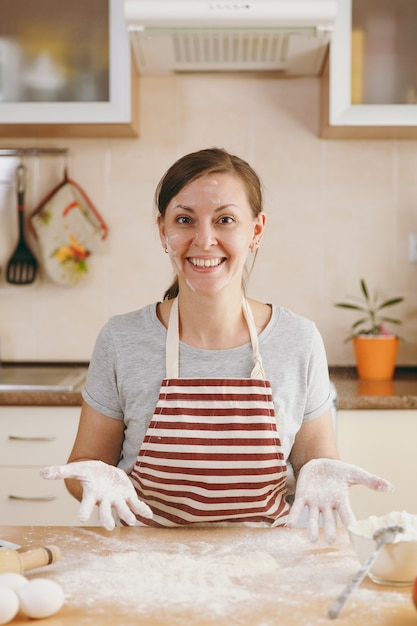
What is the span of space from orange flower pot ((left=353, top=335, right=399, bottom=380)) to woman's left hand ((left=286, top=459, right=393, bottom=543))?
1.24 m

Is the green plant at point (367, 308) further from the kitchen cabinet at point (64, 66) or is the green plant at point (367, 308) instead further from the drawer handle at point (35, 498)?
the drawer handle at point (35, 498)

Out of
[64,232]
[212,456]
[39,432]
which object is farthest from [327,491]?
[64,232]

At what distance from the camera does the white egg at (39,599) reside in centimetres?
96

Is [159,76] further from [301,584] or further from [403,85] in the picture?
[301,584]

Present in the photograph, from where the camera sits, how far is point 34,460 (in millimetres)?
2264

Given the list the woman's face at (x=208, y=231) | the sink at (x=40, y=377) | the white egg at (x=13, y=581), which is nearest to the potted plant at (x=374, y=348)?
the sink at (x=40, y=377)

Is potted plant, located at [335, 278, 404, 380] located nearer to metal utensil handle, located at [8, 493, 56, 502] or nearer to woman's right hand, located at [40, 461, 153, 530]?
metal utensil handle, located at [8, 493, 56, 502]

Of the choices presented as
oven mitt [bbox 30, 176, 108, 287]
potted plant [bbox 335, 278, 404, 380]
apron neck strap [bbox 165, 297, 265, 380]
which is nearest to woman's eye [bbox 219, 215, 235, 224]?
apron neck strap [bbox 165, 297, 265, 380]

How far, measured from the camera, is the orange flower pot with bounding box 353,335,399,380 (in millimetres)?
2557

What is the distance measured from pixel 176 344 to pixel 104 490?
39 cm

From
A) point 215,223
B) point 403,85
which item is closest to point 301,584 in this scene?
point 215,223

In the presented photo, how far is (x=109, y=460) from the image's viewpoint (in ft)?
5.18

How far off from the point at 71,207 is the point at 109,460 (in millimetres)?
1302

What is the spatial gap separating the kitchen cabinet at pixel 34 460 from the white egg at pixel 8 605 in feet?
4.26
